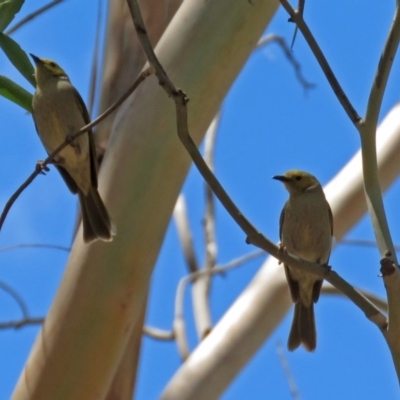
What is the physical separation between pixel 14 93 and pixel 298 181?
147 cm

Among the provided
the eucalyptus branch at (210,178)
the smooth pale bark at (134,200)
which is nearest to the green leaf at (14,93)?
the smooth pale bark at (134,200)

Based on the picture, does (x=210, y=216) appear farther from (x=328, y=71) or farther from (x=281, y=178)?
(x=328, y=71)

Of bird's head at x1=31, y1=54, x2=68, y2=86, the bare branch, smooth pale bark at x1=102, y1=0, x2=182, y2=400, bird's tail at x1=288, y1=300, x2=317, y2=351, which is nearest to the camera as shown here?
smooth pale bark at x1=102, y1=0, x2=182, y2=400

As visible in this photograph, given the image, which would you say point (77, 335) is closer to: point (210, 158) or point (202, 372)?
point (202, 372)

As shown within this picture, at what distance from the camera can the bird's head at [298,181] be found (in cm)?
329

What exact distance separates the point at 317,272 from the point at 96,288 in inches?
28.4

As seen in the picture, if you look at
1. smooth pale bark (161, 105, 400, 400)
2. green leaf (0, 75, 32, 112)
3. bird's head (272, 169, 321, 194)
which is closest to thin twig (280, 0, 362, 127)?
green leaf (0, 75, 32, 112)

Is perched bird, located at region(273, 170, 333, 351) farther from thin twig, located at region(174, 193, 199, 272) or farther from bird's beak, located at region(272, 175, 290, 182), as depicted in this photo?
thin twig, located at region(174, 193, 199, 272)

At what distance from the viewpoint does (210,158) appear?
15.8 feet

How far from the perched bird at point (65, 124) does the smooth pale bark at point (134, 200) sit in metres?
0.42

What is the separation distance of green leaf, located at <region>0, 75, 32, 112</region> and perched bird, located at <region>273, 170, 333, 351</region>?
1181 mm

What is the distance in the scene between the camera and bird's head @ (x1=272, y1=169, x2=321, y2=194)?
3.29 m

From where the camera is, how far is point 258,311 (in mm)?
3051

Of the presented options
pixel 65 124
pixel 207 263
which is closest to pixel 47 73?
pixel 65 124
